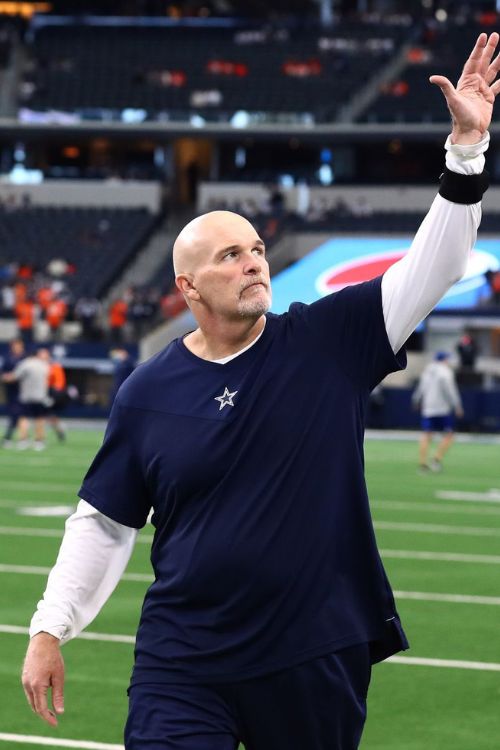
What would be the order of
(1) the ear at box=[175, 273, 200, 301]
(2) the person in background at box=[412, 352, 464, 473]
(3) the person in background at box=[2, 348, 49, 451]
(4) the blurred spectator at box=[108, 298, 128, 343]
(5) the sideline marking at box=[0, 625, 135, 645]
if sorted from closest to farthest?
(1) the ear at box=[175, 273, 200, 301] < (5) the sideline marking at box=[0, 625, 135, 645] < (2) the person in background at box=[412, 352, 464, 473] < (3) the person in background at box=[2, 348, 49, 451] < (4) the blurred spectator at box=[108, 298, 128, 343]

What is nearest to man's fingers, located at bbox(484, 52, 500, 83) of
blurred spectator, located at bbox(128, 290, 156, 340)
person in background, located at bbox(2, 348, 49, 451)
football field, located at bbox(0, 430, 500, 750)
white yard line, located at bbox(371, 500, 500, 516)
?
football field, located at bbox(0, 430, 500, 750)

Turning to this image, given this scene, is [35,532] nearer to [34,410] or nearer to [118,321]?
[34,410]

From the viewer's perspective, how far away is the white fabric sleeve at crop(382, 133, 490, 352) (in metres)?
4.23

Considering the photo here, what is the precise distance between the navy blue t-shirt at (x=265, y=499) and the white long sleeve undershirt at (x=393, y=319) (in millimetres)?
72

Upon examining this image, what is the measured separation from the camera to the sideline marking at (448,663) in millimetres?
→ 9234

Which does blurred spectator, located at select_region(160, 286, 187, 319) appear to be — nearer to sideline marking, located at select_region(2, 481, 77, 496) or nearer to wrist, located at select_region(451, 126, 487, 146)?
sideline marking, located at select_region(2, 481, 77, 496)

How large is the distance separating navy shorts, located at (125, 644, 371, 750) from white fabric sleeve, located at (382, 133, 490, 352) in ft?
3.06

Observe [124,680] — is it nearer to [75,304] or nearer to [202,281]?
[202,281]

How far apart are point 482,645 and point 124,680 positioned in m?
2.31

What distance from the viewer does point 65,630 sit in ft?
14.9

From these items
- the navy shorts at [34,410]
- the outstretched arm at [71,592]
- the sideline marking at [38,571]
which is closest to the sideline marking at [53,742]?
the outstretched arm at [71,592]

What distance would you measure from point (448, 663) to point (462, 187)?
559cm

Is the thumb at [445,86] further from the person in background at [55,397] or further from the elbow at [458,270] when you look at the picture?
the person in background at [55,397]

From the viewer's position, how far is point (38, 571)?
42.8 ft
